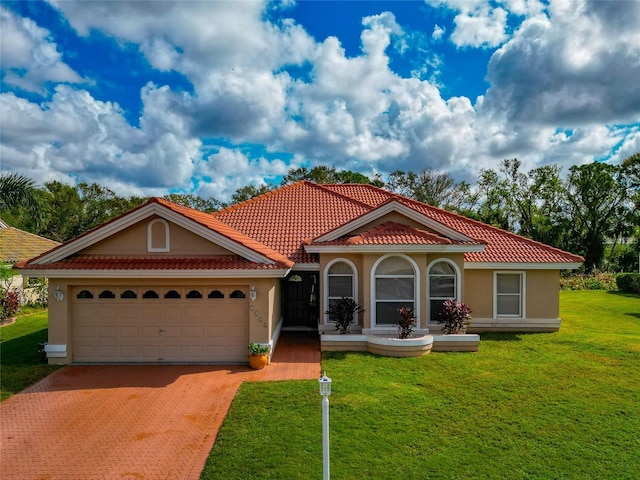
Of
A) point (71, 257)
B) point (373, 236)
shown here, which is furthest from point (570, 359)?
point (71, 257)

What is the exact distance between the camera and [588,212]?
43.8m

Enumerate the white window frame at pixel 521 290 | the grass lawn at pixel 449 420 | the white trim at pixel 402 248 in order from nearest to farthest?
the grass lawn at pixel 449 420
the white trim at pixel 402 248
the white window frame at pixel 521 290

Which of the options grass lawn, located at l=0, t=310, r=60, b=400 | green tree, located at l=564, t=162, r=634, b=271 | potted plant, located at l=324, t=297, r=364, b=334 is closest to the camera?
grass lawn, located at l=0, t=310, r=60, b=400

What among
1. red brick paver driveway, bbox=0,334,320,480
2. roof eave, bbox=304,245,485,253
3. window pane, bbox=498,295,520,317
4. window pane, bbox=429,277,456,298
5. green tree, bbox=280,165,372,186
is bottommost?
red brick paver driveway, bbox=0,334,320,480

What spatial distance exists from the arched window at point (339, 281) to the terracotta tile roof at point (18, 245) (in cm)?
2074

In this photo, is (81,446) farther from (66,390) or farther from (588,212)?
(588,212)

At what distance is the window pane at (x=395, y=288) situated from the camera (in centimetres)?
1467

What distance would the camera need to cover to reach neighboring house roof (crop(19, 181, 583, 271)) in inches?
499

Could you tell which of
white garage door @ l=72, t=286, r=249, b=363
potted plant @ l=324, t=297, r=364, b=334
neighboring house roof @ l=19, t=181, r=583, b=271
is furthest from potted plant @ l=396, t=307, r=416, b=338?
white garage door @ l=72, t=286, r=249, b=363

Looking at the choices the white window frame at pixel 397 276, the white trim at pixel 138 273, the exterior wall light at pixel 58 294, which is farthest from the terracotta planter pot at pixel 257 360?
the exterior wall light at pixel 58 294

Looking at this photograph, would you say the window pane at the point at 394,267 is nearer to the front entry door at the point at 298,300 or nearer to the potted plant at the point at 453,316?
the potted plant at the point at 453,316

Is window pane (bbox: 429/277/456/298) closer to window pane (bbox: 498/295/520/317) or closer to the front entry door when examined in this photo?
window pane (bbox: 498/295/520/317)

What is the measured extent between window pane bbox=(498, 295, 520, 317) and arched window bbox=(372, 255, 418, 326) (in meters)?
4.96

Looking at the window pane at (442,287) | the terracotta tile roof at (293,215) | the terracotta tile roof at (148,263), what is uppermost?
the terracotta tile roof at (293,215)
